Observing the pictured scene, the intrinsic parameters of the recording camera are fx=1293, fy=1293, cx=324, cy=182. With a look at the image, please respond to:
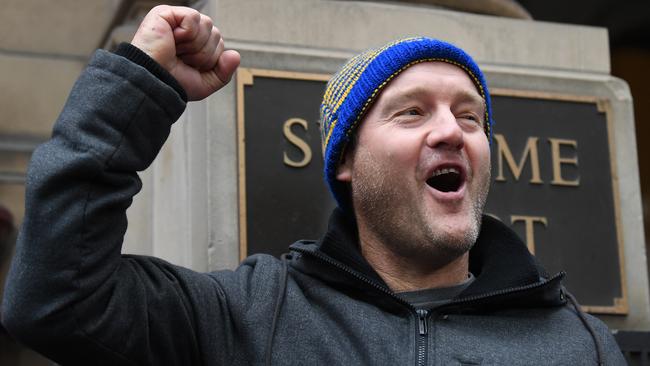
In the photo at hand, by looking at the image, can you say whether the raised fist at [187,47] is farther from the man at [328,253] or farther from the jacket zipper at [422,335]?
the jacket zipper at [422,335]

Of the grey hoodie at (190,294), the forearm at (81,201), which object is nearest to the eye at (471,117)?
the grey hoodie at (190,294)

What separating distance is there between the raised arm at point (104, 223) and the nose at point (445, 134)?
0.67 m

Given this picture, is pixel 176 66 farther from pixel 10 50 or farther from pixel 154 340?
pixel 10 50

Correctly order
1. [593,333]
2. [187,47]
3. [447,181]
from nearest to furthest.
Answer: [187,47] < [593,333] < [447,181]

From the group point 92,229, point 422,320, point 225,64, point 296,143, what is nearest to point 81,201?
point 92,229

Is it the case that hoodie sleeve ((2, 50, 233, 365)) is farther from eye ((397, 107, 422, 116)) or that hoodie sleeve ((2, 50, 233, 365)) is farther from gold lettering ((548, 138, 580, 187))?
gold lettering ((548, 138, 580, 187))

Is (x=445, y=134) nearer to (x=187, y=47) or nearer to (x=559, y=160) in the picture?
(x=187, y=47)

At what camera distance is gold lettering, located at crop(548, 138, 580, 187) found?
496 centimetres

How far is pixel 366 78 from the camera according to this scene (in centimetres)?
355

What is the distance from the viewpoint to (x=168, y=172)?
4707 mm

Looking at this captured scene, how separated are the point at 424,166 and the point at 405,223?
16 cm

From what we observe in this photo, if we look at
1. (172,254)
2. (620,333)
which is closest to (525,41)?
(620,333)

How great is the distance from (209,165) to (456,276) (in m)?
1.26

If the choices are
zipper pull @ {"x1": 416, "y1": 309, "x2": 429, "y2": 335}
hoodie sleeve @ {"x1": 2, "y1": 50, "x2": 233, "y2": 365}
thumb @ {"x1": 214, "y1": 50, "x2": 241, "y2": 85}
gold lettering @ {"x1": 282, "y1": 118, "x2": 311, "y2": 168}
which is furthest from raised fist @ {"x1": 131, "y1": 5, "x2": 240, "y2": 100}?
gold lettering @ {"x1": 282, "y1": 118, "x2": 311, "y2": 168}
